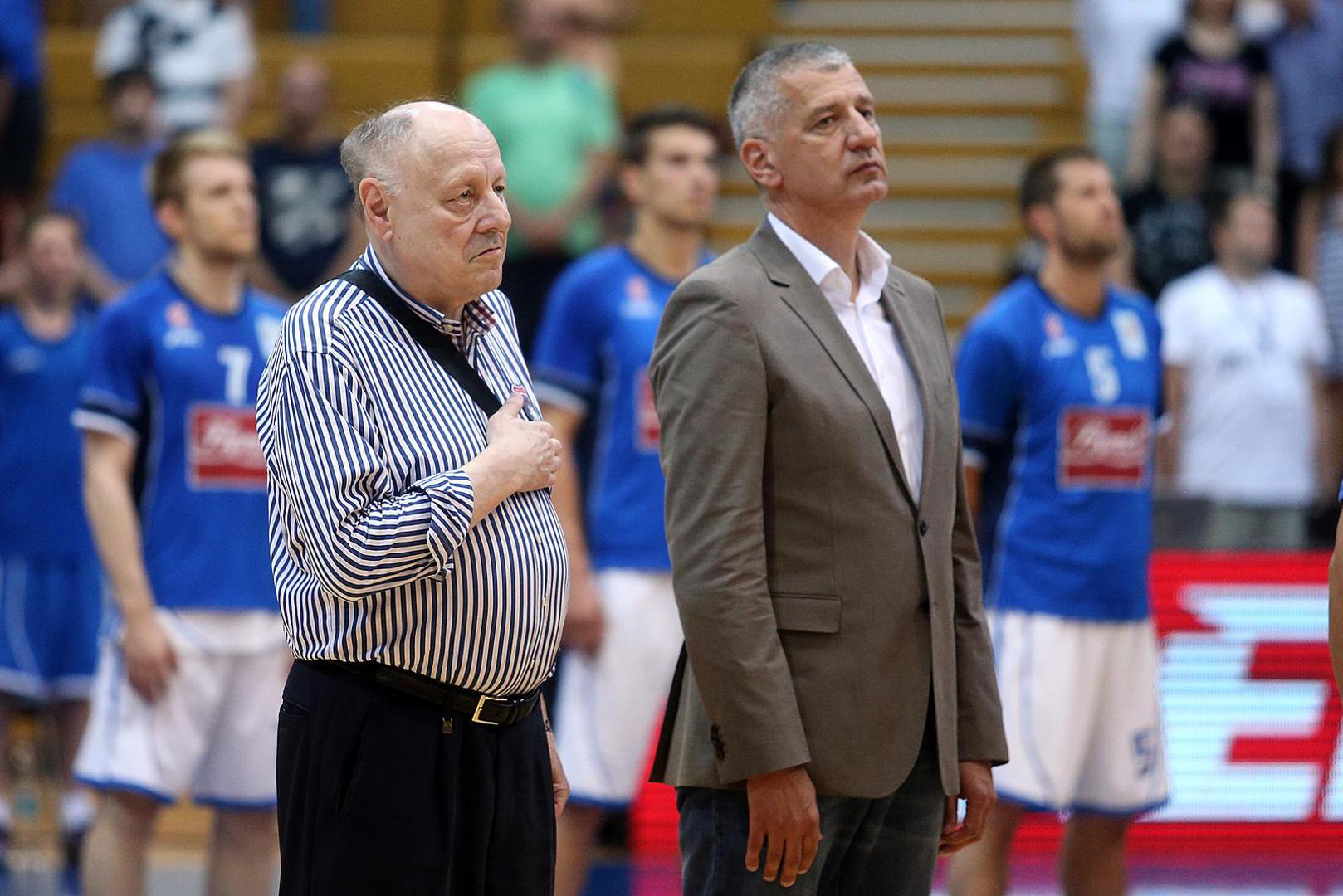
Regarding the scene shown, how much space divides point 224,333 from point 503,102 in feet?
12.0

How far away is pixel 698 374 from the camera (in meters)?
3.12

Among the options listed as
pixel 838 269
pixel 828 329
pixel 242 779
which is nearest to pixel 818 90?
pixel 838 269

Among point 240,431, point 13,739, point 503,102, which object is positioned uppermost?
point 503,102

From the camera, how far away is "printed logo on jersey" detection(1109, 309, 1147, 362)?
5.05 metres

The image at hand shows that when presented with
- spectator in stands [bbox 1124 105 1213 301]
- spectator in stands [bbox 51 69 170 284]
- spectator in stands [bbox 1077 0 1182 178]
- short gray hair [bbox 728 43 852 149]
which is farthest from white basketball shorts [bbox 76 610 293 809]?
spectator in stands [bbox 1077 0 1182 178]

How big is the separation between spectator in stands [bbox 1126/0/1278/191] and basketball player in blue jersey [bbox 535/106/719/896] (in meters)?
4.28

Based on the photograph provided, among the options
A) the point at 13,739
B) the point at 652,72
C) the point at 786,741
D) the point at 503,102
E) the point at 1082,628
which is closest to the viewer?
the point at 786,741

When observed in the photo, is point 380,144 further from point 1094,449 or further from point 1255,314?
point 1255,314

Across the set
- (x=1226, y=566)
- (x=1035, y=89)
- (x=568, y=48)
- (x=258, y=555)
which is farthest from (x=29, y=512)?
(x=1035, y=89)

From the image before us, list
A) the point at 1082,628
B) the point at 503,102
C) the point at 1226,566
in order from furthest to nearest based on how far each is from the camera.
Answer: the point at 503,102, the point at 1226,566, the point at 1082,628

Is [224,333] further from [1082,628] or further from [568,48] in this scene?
[568,48]

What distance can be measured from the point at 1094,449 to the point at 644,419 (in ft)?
4.12

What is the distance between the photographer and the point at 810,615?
10.2ft

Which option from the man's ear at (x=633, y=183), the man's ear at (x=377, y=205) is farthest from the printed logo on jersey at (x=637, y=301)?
the man's ear at (x=377, y=205)
